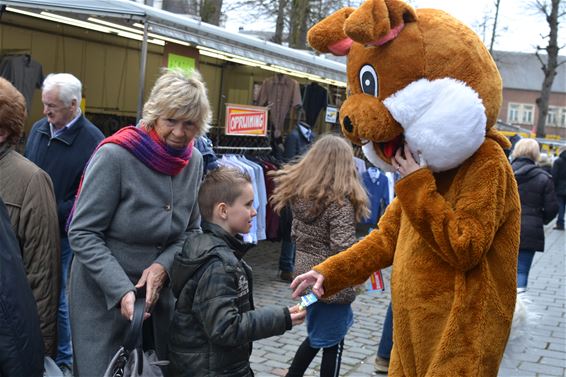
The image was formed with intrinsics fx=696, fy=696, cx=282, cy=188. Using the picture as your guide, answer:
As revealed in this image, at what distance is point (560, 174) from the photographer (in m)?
15.7

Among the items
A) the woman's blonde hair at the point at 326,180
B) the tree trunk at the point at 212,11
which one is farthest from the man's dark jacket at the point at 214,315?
the tree trunk at the point at 212,11

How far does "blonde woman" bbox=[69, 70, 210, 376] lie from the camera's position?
3.00 m

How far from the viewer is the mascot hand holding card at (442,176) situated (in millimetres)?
2443

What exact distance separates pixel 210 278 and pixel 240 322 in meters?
0.21

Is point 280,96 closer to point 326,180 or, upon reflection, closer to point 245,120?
point 245,120

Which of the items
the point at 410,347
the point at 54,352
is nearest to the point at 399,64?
the point at 410,347

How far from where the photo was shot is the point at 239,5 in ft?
67.0

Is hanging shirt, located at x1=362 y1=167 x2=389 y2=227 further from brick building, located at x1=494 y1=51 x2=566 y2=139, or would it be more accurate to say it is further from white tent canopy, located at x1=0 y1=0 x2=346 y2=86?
brick building, located at x1=494 y1=51 x2=566 y2=139

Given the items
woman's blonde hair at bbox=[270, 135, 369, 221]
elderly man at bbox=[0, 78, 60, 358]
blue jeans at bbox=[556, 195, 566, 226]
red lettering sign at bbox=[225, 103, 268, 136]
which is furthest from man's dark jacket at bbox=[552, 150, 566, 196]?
elderly man at bbox=[0, 78, 60, 358]

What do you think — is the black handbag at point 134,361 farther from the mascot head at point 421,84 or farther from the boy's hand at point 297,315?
the mascot head at point 421,84

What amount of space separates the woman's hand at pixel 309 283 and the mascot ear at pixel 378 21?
1000 millimetres

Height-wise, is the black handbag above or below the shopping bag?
above

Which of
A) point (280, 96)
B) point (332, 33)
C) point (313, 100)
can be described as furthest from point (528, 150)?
point (332, 33)

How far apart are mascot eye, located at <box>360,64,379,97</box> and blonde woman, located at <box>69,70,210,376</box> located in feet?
2.78
